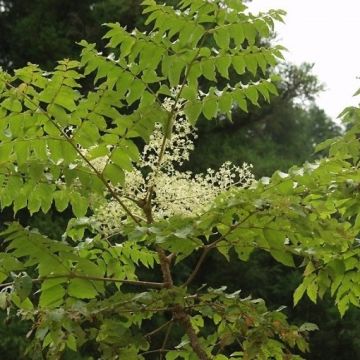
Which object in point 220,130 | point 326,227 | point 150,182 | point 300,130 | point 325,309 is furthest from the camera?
point 300,130

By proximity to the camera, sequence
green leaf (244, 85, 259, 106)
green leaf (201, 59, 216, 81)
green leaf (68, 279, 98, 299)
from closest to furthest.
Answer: green leaf (68, 279, 98, 299), green leaf (201, 59, 216, 81), green leaf (244, 85, 259, 106)

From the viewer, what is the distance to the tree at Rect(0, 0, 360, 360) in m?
1.96

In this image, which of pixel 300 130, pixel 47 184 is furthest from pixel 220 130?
pixel 47 184

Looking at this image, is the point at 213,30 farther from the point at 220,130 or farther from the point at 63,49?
the point at 220,130

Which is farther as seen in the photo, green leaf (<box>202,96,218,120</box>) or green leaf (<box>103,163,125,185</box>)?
green leaf (<box>202,96,218,120</box>)

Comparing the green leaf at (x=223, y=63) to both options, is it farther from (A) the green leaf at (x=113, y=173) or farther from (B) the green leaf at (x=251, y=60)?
(A) the green leaf at (x=113, y=173)

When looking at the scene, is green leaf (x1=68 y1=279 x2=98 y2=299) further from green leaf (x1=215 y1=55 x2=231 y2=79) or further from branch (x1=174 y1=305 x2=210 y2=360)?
green leaf (x1=215 y1=55 x2=231 y2=79)

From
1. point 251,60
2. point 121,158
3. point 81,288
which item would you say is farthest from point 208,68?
point 81,288

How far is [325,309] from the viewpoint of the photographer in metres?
10.7

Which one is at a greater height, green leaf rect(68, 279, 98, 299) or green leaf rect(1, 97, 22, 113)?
green leaf rect(1, 97, 22, 113)

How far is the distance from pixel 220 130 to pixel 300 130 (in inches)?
239

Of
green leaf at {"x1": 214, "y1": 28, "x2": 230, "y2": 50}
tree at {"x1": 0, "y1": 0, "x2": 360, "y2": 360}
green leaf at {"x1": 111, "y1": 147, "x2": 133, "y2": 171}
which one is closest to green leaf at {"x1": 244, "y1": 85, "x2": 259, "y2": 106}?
tree at {"x1": 0, "y1": 0, "x2": 360, "y2": 360}

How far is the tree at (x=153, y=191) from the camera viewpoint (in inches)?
77.0

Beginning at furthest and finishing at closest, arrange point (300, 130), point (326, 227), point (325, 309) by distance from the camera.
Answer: point (300, 130)
point (325, 309)
point (326, 227)
